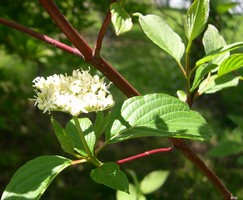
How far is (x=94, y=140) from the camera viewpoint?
72 centimetres

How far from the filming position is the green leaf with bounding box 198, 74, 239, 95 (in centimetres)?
81

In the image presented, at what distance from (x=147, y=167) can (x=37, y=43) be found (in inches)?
42.6

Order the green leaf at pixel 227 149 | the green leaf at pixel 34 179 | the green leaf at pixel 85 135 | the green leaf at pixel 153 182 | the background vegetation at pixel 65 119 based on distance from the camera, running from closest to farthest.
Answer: the green leaf at pixel 34 179 → the green leaf at pixel 85 135 → the green leaf at pixel 153 182 → the green leaf at pixel 227 149 → the background vegetation at pixel 65 119

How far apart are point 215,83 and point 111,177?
1.04ft

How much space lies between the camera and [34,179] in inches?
24.5

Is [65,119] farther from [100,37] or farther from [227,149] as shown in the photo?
[100,37]

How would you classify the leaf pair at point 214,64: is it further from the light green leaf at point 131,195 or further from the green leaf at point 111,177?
the light green leaf at point 131,195

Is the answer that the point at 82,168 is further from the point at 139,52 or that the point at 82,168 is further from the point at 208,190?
the point at 139,52

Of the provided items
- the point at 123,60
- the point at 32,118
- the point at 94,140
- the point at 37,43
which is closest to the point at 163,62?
the point at 123,60

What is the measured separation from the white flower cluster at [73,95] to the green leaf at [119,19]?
0.28 ft

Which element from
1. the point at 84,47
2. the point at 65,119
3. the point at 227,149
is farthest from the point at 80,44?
the point at 65,119

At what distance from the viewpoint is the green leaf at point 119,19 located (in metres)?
0.66

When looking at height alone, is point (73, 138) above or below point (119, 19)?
below

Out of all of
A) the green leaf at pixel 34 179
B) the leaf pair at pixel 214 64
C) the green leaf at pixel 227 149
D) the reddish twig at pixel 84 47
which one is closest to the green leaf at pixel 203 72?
the leaf pair at pixel 214 64
